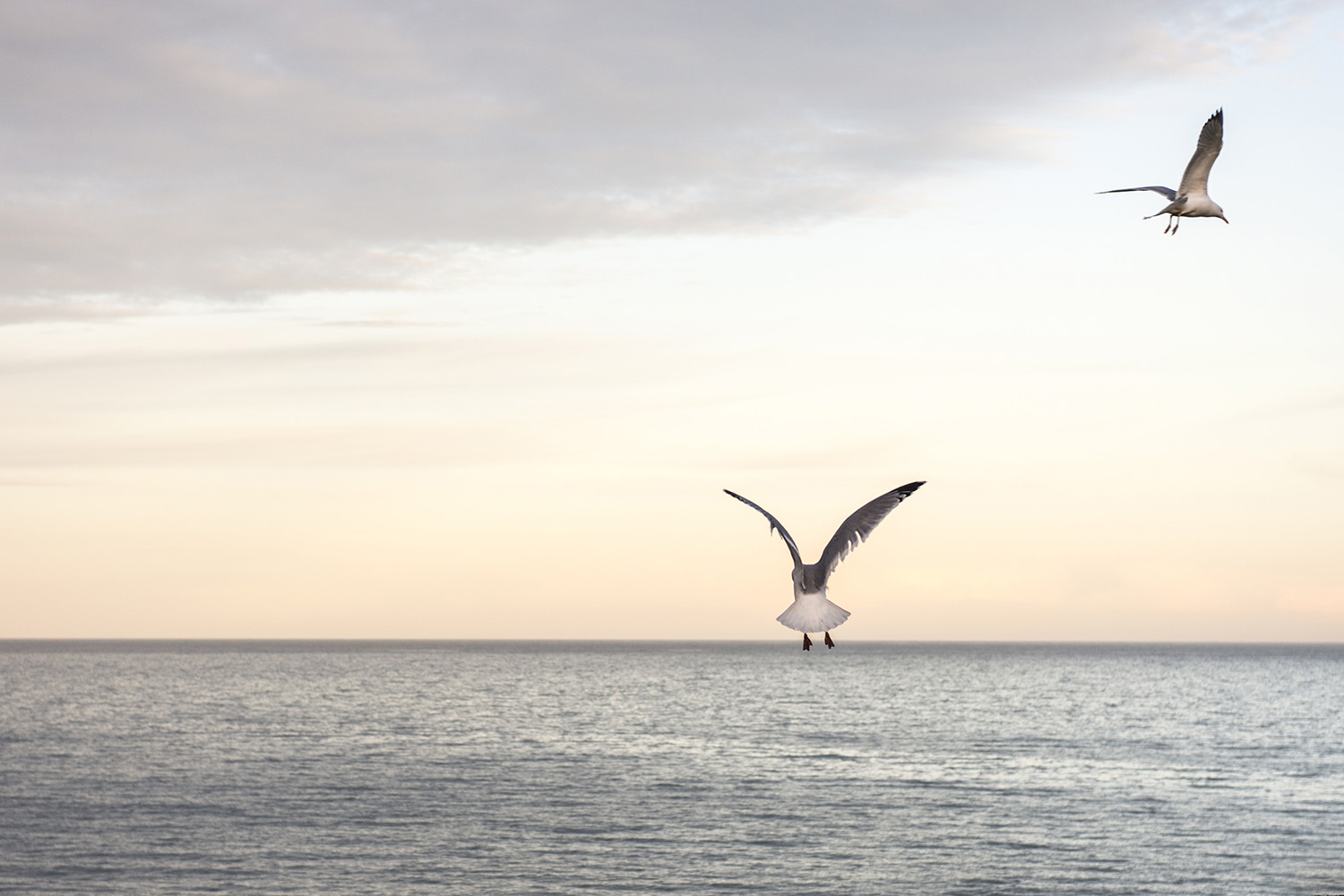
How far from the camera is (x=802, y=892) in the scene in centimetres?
6769

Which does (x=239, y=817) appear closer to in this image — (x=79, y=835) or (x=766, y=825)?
(x=79, y=835)

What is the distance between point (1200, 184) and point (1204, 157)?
1.25 feet

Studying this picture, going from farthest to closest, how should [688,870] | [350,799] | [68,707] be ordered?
[68,707] < [350,799] < [688,870]

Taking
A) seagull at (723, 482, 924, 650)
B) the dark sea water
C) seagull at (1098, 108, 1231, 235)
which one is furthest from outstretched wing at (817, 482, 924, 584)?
the dark sea water

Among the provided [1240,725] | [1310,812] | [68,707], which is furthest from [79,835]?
[1240,725]

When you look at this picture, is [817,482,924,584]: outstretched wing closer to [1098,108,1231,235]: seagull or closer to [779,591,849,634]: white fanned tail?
[779,591,849,634]: white fanned tail

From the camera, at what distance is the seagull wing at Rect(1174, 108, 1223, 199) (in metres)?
13.3

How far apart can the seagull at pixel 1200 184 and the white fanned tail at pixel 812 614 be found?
4.95 meters

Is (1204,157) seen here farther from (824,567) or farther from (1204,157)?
(824,567)

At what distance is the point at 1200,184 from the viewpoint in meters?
13.3

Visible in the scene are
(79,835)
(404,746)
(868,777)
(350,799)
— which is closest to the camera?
(79,835)

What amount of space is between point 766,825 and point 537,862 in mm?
18727

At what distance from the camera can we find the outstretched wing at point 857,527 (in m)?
10.8

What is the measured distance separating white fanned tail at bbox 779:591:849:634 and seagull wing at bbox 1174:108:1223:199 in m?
5.68
